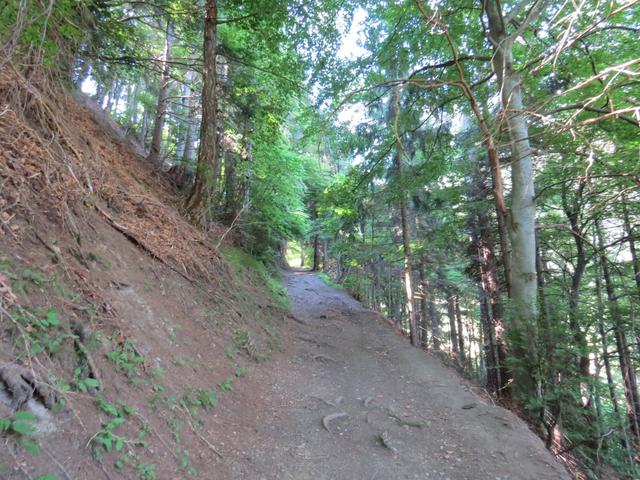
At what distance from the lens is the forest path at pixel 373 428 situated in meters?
4.11

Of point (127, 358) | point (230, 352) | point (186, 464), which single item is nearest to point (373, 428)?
point (230, 352)

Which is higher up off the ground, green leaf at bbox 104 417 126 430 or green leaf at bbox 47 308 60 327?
green leaf at bbox 47 308 60 327

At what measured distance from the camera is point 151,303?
4695 mm

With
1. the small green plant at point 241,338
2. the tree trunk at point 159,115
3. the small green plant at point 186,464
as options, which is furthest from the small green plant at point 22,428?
the tree trunk at point 159,115

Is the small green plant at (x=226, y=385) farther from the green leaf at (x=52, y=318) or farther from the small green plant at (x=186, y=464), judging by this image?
the green leaf at (x=52, y=318)

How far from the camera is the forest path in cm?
411

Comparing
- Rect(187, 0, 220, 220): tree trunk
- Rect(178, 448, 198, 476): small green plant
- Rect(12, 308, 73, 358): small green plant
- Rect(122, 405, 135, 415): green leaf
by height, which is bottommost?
Rect(178, 448, 198, 476): small green plant

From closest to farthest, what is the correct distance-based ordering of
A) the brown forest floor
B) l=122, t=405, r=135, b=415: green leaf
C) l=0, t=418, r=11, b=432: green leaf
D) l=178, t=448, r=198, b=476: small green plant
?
l=0, t=418, r=11, b=432: green leaf < the brown forest floor < l=122, t=405, r=135, b=415: green leaf < l=178, t=448, r=198, b=476: small green plant

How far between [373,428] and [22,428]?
4475mm

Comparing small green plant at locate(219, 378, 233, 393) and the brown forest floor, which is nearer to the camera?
the brown forest floor

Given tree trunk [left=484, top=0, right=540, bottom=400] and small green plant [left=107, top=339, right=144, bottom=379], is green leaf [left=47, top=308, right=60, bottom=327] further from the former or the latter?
tree trunk [left=484, top=0, right=540, bottom=400]

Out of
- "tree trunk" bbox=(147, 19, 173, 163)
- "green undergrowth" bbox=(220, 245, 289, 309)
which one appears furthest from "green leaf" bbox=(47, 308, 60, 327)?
"tree trunk" bbox=(147, 19, 173, 163)

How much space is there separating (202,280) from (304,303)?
7.15 meters

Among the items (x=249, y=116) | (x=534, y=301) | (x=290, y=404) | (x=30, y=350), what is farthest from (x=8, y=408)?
(x=249, y=116)
